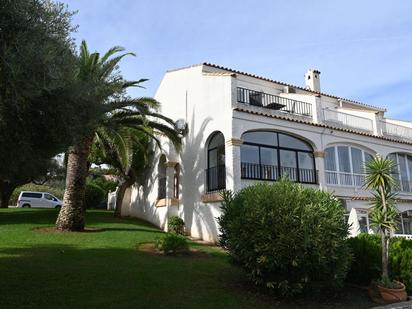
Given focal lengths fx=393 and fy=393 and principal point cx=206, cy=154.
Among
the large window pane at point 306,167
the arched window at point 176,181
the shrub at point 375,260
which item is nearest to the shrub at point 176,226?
the arched window at point 176,181

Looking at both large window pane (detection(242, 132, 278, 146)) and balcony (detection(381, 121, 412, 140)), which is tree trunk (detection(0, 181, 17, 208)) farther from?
balcony (detection(381, 121, 412, 140))

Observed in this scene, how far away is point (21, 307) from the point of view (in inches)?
290

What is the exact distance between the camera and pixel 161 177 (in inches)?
882

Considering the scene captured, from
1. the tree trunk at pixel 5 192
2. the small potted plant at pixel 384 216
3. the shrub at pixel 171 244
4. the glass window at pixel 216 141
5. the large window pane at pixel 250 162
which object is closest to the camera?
the small potted plant at pixel 384 216

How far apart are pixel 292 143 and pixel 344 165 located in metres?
4.23

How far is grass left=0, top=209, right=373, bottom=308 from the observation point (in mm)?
8172

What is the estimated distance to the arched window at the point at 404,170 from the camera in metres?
24.9

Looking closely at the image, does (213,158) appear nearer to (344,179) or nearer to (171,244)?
(171,244)

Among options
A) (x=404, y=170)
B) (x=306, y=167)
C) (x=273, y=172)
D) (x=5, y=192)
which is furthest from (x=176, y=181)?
(x=5, y=192)

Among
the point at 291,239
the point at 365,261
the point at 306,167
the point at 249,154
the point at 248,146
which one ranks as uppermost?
the point at 248,146

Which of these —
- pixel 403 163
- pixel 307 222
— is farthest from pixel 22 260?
pixel 403 163

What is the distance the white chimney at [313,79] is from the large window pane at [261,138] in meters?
10.9

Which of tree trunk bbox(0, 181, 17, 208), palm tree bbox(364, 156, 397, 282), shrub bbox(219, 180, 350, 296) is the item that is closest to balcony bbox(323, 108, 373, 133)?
palm tree bbox(364, 156, 397, 282)

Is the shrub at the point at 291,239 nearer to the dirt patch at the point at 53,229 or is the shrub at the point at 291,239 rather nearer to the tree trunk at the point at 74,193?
the tree trunk at the point at 74,193
